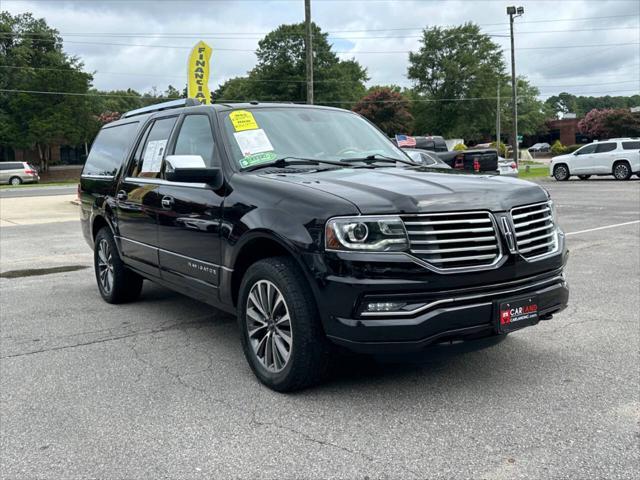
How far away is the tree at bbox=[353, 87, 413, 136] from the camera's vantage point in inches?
2616

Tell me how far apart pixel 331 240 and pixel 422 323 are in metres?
0.66

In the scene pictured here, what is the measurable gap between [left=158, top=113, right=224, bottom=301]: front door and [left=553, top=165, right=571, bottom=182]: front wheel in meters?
26.1

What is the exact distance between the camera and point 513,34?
3594cm

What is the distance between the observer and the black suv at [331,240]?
A: 334cm

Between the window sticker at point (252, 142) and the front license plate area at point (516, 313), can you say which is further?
the window sticker at point (252, 142)

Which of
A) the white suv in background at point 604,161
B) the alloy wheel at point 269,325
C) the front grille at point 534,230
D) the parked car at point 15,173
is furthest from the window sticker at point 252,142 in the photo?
the parked car at point 15,173

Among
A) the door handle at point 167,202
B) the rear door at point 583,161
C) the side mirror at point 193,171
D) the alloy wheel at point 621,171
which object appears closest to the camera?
the side mirror at point 193,171

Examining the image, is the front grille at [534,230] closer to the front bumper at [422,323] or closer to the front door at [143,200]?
the front bumper at [422,323]

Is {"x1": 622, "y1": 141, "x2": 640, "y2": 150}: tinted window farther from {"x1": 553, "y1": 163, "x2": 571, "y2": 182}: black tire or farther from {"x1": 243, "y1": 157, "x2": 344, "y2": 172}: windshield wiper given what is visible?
{"x1": 243, "y1": 157, "x2": 344, "y2": 172}: windshield wiper

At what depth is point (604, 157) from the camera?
2698 cm

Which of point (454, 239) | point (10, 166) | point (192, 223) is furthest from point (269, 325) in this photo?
point (10, 166)

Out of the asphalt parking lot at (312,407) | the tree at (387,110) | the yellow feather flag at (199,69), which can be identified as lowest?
the asphalt parking lot at (312,407)

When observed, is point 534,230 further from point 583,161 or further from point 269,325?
point 583,161

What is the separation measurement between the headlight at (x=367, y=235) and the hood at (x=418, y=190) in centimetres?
6
